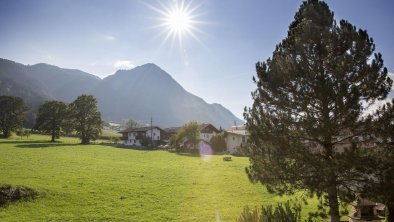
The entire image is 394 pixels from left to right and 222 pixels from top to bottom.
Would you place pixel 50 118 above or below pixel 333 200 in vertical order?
above

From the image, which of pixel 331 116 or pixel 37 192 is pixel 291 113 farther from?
pixel 37 192

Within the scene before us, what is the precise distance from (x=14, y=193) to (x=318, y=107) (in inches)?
883

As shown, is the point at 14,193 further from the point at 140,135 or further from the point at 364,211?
the point at 140,135

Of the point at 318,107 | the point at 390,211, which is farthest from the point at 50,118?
the point at 390,211

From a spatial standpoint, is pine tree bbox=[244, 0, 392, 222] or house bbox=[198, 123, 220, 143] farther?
house bbox=[198, 123, 220, 143]

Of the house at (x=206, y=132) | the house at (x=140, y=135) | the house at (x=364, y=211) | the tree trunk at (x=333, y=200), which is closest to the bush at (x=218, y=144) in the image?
the house at (x=206, y=132)

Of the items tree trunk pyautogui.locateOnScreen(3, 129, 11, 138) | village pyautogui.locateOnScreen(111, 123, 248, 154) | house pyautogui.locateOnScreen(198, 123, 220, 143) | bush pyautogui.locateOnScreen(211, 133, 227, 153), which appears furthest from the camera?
house pyautogui.locateOnScreen(198, 123, 220, 143)

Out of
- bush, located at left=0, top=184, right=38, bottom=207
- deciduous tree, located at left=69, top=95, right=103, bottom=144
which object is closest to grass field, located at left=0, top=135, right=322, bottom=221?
bush, located at left=0, top=184, right=38, bottom=207

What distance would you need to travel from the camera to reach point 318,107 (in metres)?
13.0

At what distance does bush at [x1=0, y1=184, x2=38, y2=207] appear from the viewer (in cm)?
2166

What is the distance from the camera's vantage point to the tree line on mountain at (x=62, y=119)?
93.9 metres

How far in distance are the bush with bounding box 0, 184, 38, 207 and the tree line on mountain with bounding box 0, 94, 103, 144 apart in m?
73.0

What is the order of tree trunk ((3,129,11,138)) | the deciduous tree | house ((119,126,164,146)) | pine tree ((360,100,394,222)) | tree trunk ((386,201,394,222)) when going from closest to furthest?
pine tree ((360,100,394,222)) → tree trunk ((386,201,394,222)) → the deciduous tree → tree trunk ((3,129,11,138)) → house ((119,126,164,146))

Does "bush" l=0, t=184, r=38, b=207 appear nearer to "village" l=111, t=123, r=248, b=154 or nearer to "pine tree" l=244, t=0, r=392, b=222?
"pine tree" l=244, t=0, r=392, b=222
